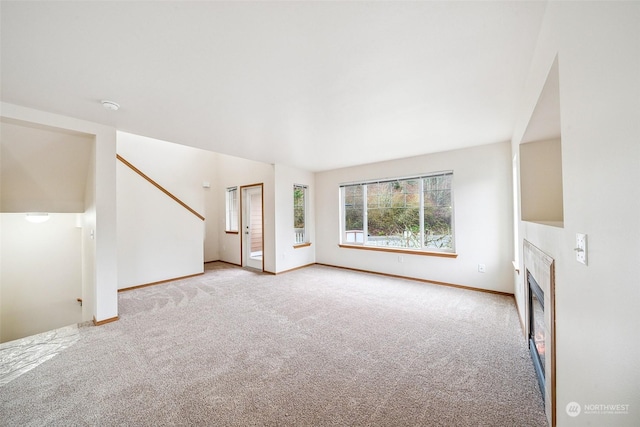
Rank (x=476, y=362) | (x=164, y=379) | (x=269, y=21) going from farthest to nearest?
(x=476, y=362) → (x=164, y=379) → (x=269, y=21)

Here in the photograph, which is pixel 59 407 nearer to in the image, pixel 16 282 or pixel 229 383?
pixel 229 383

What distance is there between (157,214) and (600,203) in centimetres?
539

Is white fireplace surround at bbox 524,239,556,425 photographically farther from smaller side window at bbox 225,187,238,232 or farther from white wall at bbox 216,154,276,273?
smaller side window at bbox 225,187,238,232

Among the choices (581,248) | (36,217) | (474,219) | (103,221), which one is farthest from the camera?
(474,219)

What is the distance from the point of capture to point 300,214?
5688mm

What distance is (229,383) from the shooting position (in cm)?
178

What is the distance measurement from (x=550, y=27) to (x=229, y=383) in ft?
9.68

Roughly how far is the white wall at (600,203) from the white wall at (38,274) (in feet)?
18.4

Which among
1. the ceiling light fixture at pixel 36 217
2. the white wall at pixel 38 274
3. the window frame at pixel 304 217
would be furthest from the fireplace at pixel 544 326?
the ceiling light fixture at pixel 36 217

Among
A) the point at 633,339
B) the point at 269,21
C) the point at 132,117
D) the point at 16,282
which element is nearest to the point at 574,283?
the point at 633,339

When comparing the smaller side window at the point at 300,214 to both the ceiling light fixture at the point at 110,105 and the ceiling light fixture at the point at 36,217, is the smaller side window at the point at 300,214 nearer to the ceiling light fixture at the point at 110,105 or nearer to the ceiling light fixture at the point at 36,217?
the ceiling light fixture at the point at 110,105

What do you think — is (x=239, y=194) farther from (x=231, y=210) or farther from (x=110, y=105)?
(x=110, y=105)

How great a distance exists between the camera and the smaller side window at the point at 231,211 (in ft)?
20.5

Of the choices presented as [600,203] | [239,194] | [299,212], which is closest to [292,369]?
[600,203]
